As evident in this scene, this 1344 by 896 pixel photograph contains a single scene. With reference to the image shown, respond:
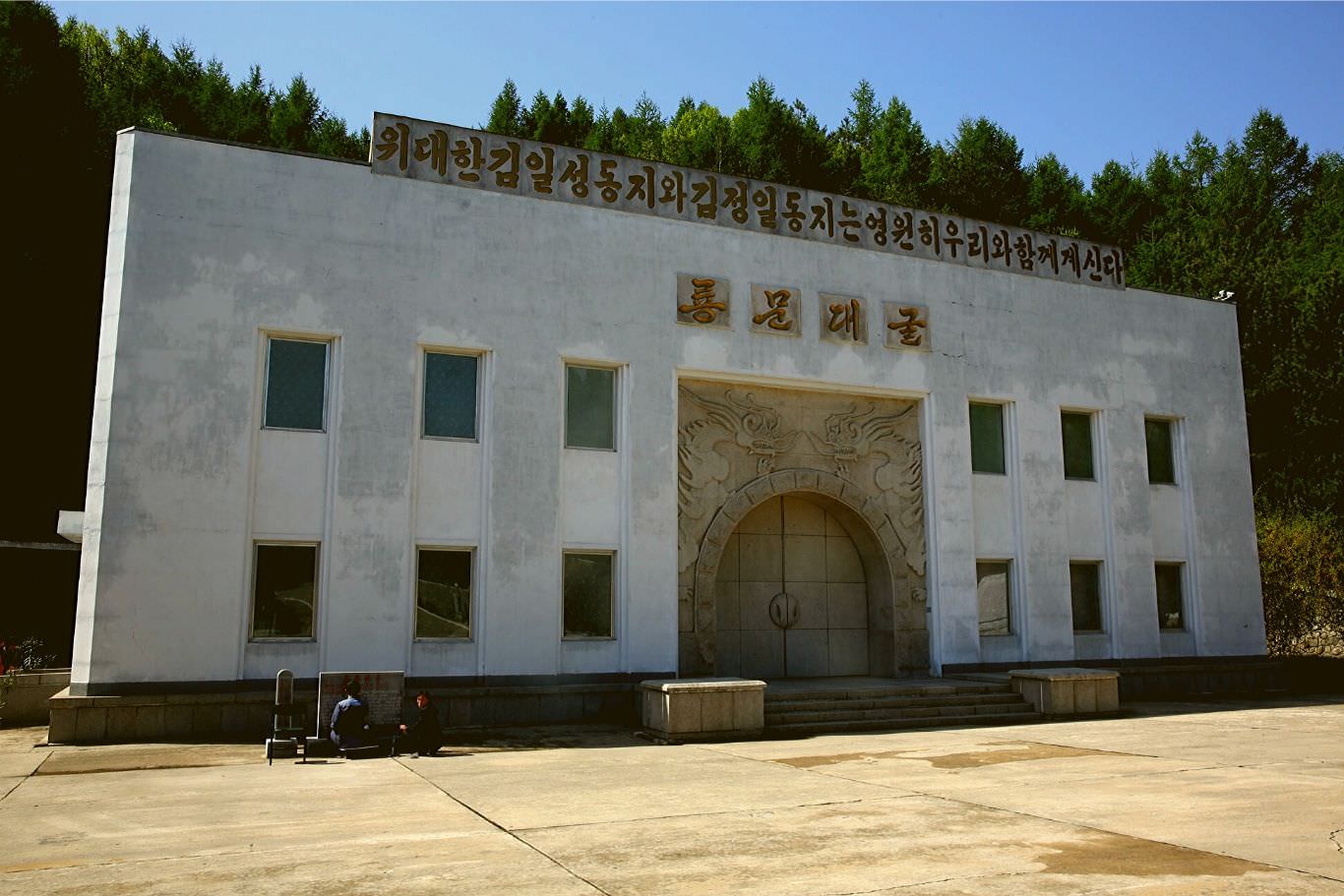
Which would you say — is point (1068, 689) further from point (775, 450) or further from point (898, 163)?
point (898, 163)

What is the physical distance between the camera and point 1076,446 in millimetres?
21953

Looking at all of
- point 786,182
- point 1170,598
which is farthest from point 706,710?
point 786,182

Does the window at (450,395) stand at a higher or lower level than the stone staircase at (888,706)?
higher

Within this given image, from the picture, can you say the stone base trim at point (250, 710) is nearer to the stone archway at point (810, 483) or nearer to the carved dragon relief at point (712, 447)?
the stone archway at point (810, 483)

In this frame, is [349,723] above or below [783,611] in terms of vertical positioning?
below

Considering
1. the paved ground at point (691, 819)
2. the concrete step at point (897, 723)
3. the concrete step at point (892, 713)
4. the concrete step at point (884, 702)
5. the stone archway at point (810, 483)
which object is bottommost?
the paved ground at point (691, 819)

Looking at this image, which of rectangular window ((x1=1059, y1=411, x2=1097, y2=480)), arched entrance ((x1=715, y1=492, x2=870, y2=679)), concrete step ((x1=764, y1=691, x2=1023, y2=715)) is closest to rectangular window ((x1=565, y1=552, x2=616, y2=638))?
arched entrance ((x1=715, y1=492, x2=870, y2=679))

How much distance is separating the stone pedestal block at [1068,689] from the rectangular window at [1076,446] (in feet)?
16.5

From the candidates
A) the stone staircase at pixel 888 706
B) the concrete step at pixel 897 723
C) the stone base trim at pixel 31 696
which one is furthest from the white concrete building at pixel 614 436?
the stone base trim at pixel 31 696

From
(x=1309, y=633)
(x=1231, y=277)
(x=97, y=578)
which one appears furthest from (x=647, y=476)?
(x=1231, y=277)

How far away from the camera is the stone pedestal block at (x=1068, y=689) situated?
17.5 metres

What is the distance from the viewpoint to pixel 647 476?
17.6 m

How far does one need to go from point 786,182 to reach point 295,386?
Answer: 26460 millimetres

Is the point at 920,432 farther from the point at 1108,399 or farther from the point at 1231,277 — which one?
the point at 1231,277
